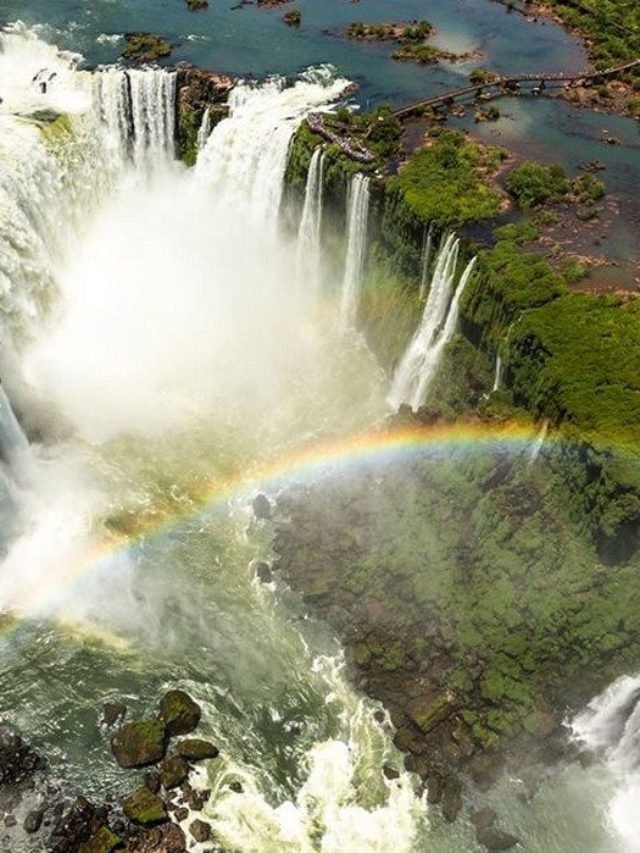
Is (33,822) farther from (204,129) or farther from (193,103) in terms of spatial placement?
(193,103)

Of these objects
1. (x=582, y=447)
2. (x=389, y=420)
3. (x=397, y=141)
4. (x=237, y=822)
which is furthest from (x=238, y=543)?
(x=397, y=141)

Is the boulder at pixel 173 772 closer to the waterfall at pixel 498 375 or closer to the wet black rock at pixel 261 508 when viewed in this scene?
the wet black rock at pixel 261 508

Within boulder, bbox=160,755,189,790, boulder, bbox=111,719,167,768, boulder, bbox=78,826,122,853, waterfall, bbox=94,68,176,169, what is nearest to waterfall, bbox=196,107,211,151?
waterfall, bbox=94,68,176,169

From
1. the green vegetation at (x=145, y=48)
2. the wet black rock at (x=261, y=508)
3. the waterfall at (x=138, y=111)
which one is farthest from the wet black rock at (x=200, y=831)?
the green vegetation at (x=145, y=48)

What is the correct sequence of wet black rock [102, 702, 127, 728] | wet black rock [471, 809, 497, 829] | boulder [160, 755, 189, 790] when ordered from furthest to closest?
wet black rock [102, 702, 127, 728], boulder [160, 755, 189, 790], wet black rock [471, 809, 497, 829]

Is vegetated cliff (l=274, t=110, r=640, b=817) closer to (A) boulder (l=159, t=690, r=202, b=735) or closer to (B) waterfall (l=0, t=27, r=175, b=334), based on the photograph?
(A) boulder (l=159, t=690, r=202, b=735)

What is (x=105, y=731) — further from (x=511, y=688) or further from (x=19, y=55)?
(x=19, y=55)

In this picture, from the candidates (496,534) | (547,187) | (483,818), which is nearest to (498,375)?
(496,534)
